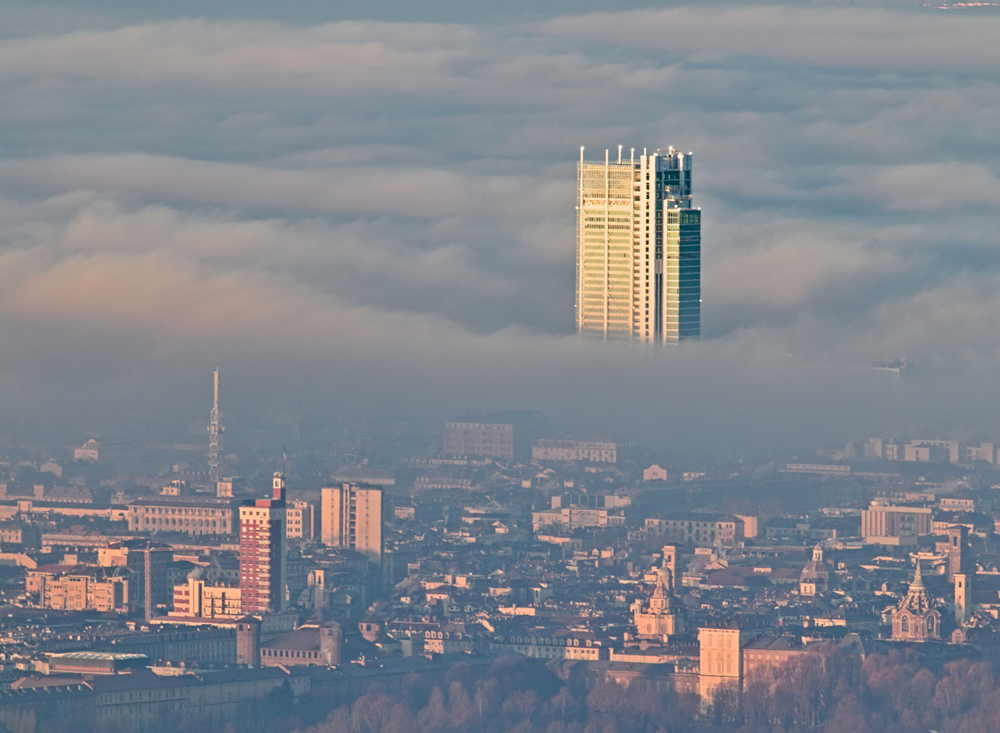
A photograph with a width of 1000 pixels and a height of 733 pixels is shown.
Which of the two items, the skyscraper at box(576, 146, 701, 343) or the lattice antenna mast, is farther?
the lattice antenna mast

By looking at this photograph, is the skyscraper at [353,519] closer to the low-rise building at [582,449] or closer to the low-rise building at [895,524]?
the low-rise building at [895,524]

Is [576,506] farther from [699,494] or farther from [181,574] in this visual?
[181,574]

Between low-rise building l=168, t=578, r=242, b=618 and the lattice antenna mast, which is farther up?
the lattice antenna mast

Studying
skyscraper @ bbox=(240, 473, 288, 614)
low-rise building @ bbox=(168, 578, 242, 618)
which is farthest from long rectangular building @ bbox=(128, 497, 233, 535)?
low-rise building @ bbox=(168, 578, 242, 618)

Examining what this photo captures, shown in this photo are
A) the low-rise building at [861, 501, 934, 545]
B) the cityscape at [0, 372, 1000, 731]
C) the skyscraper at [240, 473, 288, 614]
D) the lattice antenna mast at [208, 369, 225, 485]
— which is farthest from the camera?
the lattice antenna mast at [208, 369, 225, 485]

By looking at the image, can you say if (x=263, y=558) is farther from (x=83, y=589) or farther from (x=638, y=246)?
(x=638, y=246)

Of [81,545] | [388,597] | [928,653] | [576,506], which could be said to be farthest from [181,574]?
[576,506]

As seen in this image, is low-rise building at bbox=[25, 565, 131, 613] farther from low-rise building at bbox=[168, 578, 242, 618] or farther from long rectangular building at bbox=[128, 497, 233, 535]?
long rectangular building at bbox=[128, 497, 233, 535]
